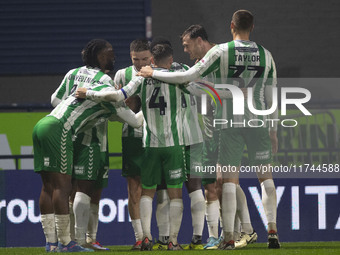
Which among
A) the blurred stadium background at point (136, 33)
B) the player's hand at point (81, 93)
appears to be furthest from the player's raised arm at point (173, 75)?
the blurred stadium background at point (136, 33)

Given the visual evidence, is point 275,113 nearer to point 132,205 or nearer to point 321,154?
point 132,205

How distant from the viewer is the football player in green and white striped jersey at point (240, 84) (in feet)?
18.7

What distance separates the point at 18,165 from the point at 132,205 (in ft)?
8.06

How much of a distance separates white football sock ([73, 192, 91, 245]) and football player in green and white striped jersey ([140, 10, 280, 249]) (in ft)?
3.76

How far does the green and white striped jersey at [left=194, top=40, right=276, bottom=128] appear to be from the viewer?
5684 mm

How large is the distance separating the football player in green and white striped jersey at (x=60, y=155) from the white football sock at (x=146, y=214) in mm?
493

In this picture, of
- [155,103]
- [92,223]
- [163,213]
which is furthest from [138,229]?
Result: [155,103]

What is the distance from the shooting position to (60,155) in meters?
5.79

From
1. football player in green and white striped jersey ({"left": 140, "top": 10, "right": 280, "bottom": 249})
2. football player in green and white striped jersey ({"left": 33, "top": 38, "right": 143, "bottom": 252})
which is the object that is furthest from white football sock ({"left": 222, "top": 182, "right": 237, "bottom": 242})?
football player in green and white striped jersey ({"left": 33, "top": 38, "right": 143, "bottom": 252})

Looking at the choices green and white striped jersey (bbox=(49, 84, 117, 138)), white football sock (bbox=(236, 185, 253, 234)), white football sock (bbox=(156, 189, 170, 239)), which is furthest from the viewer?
white football sock (bbox=(236, 185, 253, 234))

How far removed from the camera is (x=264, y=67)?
578 centimetres

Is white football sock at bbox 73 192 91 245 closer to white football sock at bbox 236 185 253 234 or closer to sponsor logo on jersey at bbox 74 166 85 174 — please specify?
sponsor logo on jersey at bbox 74 166 85 174

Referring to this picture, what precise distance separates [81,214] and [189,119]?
1.17 meters

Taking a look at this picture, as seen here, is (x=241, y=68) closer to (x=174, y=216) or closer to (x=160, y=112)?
(x=160, y=112)
